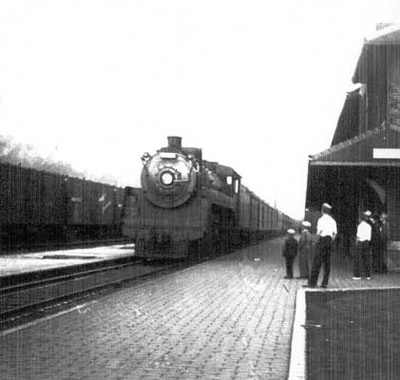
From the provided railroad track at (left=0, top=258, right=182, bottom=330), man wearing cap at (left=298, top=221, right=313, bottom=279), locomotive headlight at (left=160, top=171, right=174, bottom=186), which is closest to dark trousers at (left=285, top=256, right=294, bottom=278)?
man wearing cap at (left=298, top=221, right=313, bottom=279)

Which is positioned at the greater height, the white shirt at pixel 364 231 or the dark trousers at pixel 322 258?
the white shirt at pixel 364 231

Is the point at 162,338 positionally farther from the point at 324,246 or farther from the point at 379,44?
the point at 379,44

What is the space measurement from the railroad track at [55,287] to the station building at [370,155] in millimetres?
5493

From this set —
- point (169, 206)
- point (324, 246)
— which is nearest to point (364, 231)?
point (324, 246)

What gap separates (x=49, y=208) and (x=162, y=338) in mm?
26646

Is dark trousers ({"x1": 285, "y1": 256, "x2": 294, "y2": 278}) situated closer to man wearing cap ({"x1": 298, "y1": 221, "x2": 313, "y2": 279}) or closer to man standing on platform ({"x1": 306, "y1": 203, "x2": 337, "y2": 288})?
man wearing cap ({"x1": 298, "y1": 221, "x2": 313, "y2": 279})

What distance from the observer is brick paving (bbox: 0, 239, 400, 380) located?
239 inches

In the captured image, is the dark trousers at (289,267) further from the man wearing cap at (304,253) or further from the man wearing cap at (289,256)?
the man wearing cap at (304,253)

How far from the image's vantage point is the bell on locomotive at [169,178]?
830 inches

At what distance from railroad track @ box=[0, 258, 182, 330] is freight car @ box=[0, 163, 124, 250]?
31.7 ft

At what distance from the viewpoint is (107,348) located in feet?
23.2

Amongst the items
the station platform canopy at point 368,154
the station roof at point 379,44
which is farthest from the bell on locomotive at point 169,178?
the station roof at point 379,44

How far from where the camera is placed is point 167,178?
21141 millimetres

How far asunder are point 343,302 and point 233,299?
1778mm
